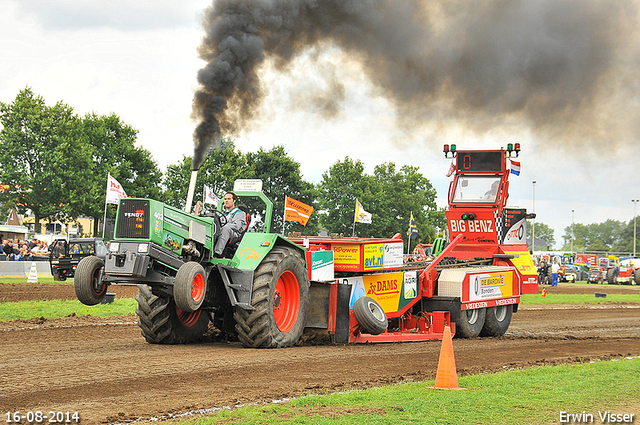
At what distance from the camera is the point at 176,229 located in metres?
8.91

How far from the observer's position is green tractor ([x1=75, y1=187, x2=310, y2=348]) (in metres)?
8.41

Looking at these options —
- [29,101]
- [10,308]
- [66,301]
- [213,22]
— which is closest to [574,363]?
[213,22]

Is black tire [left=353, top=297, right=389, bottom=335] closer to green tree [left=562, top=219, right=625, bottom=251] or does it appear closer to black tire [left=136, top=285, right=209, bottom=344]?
black tire [left=136, top=285, right=209, bottom=344]

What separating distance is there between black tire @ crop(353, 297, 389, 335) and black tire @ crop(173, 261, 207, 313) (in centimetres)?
300

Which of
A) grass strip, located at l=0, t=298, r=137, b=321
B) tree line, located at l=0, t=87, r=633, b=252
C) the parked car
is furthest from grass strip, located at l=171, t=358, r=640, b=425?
tree line, located at l=0, t=87, r=633, b=252

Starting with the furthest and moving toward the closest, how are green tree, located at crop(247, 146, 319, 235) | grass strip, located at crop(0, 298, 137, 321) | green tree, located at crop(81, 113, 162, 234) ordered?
green tree, located at crop(247, 146, 319, 235)
green tree, located at crop(81, 113, 162, 234)
grass strip, located at crop(0, 298, 137, 321)

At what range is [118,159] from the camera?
175 feet

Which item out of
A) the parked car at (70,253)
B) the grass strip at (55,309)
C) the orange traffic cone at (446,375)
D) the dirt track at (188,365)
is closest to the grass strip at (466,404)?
the orange traffic cone at (446,375)

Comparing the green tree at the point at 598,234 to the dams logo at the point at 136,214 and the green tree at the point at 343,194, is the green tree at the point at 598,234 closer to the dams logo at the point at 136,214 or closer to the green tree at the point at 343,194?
the green tree at the point at 343,194

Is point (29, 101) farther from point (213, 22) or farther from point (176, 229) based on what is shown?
point (176, 229)

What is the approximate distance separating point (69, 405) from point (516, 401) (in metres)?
4.13

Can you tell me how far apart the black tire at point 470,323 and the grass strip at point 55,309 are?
8086mm

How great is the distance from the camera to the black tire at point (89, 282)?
8430 millimetres

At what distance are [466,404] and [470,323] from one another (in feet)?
22.7
